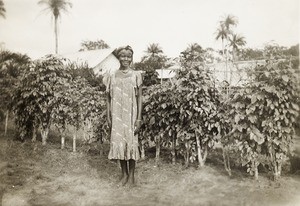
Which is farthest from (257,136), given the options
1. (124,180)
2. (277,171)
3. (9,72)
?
(9,72)

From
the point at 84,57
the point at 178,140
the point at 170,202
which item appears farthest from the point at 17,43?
the point at 84,57

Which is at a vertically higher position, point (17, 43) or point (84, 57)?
point (84, 57)

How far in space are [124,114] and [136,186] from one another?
3.02 feet

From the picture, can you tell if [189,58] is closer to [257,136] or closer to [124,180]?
[257,136]

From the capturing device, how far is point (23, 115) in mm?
6863

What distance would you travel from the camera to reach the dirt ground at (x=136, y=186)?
370 cm

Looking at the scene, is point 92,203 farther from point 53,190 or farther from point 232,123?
point 232,123

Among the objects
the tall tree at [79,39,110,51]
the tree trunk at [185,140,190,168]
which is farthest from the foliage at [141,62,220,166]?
the tall tree at [79,39,110,51]

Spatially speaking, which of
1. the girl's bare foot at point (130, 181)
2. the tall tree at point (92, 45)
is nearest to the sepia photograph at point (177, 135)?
the girl's bare foot at point (130, 181)

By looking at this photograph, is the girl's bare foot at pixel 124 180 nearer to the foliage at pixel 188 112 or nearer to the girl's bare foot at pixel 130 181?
the girl's bare foot at pixel 130 181

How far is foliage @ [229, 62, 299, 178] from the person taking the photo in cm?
401

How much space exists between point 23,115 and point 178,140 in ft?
11.6

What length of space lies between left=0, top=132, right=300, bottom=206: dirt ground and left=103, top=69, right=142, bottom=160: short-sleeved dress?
1.55 ft

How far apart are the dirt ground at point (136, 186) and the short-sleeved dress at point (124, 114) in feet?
1.55
